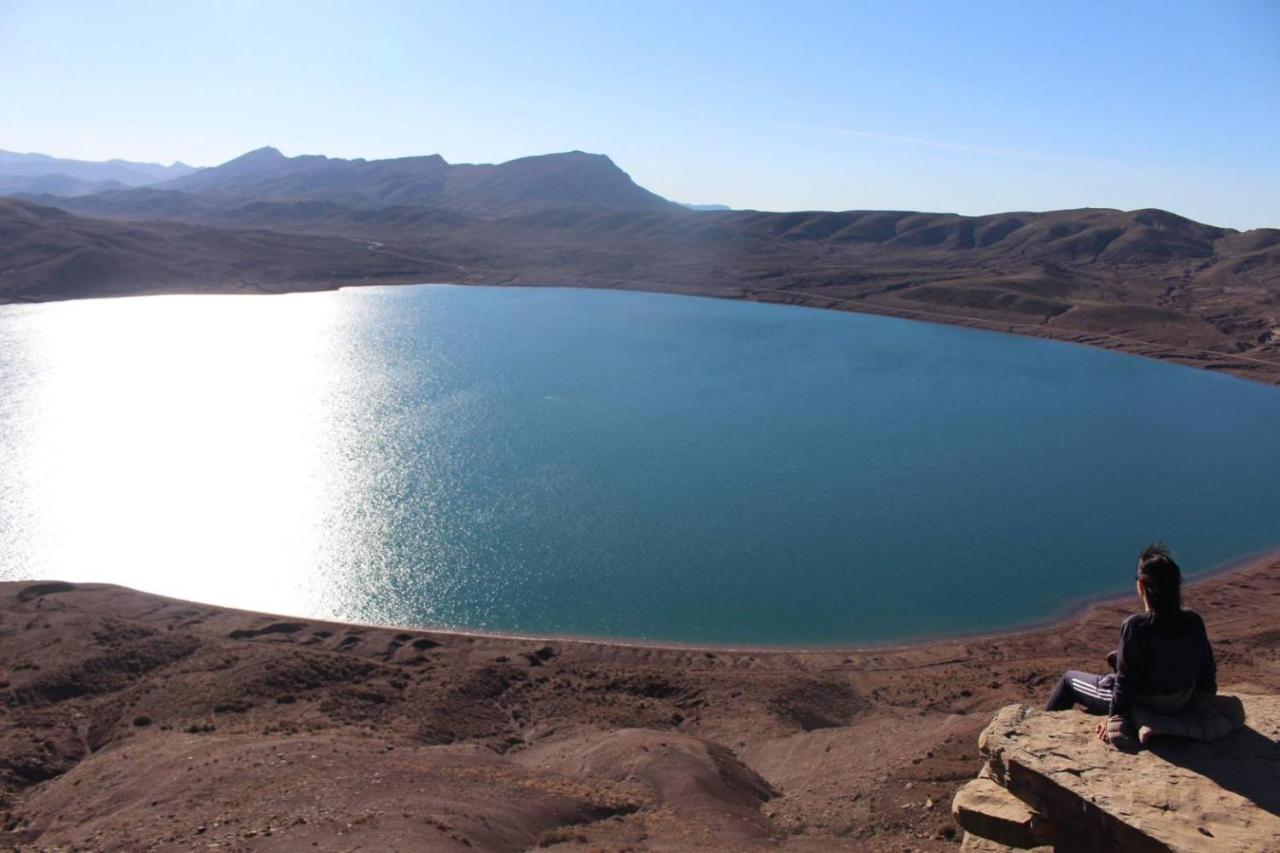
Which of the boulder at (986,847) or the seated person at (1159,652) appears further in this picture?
the boulder at (986,847)

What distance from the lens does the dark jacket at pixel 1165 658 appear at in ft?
25.7

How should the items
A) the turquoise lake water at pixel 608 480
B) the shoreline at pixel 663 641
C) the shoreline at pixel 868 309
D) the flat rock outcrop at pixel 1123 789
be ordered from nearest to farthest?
the flat rock outcrop at pixel 1123 789
the shoreline at pixel 663 641
the turquoise lake water at pixel 608 480
the shoreline at pixel 868 309

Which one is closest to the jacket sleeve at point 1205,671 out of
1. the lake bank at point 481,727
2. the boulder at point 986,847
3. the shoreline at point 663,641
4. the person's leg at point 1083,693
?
the person's leg at point 1083,693

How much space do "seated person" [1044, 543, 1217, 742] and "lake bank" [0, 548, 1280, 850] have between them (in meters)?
6.05

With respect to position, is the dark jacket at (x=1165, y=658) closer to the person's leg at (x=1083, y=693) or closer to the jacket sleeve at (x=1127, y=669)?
the jacket sleeve at (x=1127, y=669)

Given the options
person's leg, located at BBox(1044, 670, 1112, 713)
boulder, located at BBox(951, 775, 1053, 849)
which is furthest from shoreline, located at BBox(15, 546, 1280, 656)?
person's leg, located at BBox(1044, 670, 1112, 713)

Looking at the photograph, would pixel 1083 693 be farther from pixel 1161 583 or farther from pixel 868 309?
pixel 868 309

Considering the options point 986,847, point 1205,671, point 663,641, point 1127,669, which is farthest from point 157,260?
point 1205,671

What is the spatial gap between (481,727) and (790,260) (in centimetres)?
12807

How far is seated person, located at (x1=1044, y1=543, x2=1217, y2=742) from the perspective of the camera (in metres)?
7.68

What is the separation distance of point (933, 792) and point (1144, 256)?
143 meters

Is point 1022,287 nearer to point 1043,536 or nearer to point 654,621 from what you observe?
point 1043,536

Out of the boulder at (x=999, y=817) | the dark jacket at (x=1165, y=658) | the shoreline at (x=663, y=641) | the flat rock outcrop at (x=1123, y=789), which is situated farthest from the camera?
the shoreline at (x=663, y=641)

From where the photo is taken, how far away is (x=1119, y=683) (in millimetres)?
8172
